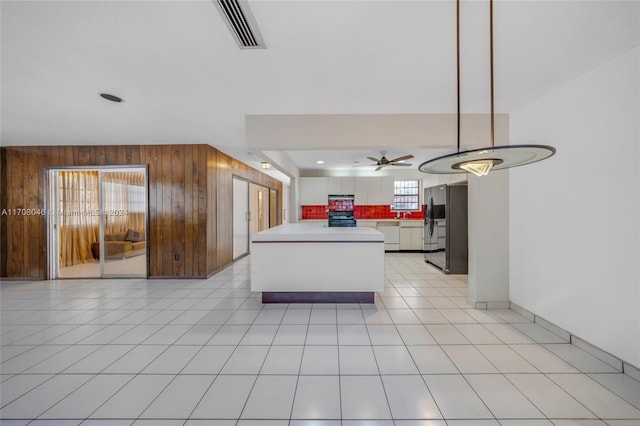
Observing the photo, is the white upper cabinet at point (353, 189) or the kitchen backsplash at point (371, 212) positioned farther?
the kitchen backsplash at point (371, 212)

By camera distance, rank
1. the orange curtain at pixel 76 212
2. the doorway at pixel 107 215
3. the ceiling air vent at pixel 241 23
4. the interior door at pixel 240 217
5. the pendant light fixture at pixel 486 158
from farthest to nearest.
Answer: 1. the interior door at pixel 240 217
2. the orange curtain at pixel 76 212
3. the doorway at pixel 107 215
4. the ceiling air vent at pixel 241 23
5. the pendant light fixture at pixel 486 158

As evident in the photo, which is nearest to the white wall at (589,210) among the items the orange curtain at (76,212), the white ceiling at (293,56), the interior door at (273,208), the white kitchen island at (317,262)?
the white ceiling at (293,56)

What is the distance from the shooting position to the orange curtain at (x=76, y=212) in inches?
211

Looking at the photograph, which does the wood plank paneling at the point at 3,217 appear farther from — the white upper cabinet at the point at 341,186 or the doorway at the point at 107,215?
the white upper cabinet at the point at 341,186

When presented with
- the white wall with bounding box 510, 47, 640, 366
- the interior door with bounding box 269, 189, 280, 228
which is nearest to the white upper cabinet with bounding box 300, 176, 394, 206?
the interior door with bounding box 269, 189, 280, 228

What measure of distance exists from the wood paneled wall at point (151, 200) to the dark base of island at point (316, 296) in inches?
75.1

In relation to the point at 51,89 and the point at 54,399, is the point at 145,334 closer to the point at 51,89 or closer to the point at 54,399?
the point at 54,399

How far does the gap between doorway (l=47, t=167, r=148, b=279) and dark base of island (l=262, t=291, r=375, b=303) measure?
293cm

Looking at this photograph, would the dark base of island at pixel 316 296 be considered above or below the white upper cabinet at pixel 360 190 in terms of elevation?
below

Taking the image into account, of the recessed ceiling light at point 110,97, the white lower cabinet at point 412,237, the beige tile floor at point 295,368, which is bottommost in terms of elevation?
the beige tile floor at point 295,368

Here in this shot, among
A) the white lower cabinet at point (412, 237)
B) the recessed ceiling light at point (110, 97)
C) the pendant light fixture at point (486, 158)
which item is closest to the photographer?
the pendant light fixture at point (486, 158)

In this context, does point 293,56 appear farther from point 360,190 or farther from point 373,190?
point 373,190

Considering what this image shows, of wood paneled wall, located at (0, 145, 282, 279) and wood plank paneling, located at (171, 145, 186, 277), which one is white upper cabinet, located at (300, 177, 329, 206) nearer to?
wood paneled wall, located at (0, 145, 282, 279)

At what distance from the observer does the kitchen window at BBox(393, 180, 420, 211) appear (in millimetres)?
8688
